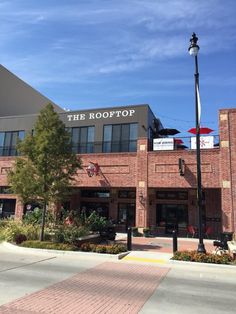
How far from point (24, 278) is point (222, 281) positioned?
6010mm

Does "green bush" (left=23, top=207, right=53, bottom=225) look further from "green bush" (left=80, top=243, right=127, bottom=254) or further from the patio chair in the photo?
the patio chair

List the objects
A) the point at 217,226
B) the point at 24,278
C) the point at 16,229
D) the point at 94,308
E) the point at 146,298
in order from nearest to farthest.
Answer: the point at 94,308 < the point at 146,298 < the point at 24,278 < the point at 16,229 < the point at 217,226

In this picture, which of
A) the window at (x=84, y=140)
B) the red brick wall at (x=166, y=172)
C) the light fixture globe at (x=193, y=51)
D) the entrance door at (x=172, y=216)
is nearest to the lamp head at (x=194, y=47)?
the light fixture globe at (x=193, y=51)

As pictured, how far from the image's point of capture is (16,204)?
103 ft

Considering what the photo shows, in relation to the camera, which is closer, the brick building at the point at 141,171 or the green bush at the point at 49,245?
the green bush at the point at 49,245

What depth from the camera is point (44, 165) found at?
17766 millimetres

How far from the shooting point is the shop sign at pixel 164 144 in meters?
26.5

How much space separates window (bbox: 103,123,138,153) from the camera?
28.4 m

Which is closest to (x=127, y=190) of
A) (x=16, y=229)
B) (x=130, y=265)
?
(x=16, y=229)

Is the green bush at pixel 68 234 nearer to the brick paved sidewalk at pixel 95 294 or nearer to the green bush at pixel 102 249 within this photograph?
the green bush at pixel 102 249

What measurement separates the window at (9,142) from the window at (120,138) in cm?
897

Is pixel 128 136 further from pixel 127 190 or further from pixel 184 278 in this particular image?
pixel 184 278

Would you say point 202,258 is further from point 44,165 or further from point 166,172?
point 166,172

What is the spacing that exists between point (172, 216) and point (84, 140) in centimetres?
994
